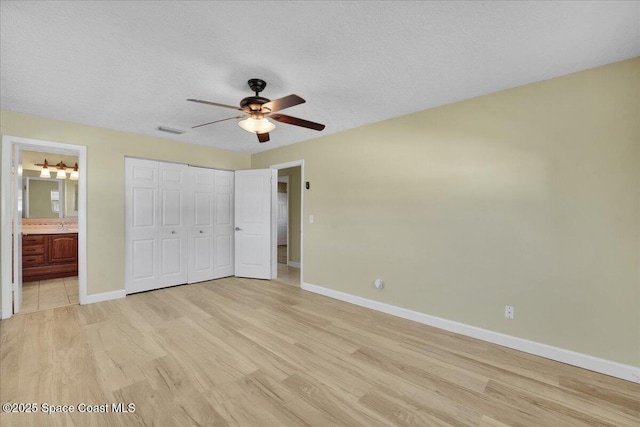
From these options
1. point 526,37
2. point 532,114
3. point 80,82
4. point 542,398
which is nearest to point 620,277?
point 542,398

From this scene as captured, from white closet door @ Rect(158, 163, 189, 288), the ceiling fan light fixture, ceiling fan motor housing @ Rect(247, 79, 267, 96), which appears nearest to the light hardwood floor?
white closet door @ Rect(158, 163, 189, 288)

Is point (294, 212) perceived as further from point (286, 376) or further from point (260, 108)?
point (286, 376)

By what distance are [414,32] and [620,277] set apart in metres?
2.47

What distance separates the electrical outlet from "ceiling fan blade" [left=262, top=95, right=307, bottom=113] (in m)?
2.68

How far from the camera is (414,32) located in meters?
1.78

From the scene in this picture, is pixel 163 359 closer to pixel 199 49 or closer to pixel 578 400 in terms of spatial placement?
pixel 199 49

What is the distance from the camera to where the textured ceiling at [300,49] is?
5.23 ft

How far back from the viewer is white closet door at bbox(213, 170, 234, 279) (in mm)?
5086

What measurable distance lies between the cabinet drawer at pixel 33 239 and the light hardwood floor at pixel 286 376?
7.28 ft

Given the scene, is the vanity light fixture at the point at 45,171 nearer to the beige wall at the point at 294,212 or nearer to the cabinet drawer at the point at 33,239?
the cabinet drawer at the point at 33,239

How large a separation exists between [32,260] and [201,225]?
2.92 meters

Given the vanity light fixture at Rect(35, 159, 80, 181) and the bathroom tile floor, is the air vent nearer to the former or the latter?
the bathroom tile floor

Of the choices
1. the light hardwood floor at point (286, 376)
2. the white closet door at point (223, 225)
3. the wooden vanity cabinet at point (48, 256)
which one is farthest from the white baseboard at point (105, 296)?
the wooden vanity cabinet at point (48, 256)

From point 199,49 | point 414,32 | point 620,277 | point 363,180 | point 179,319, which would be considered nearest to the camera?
point 414,32
